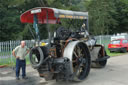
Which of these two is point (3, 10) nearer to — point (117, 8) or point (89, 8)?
point (89, 8)

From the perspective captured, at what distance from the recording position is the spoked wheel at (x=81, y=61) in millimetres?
5812

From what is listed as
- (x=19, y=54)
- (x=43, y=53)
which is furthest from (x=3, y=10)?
(x=43, y=53)

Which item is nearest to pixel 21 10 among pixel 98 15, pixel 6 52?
pixel 98 15

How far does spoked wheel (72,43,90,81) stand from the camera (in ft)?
19.1

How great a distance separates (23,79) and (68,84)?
1.87m

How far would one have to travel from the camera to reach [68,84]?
5.63 metres

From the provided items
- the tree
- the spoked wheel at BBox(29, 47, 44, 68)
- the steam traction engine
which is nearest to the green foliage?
the tree

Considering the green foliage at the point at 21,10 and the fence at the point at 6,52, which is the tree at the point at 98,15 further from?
the fence at the point at 6,52

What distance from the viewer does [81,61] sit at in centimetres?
589

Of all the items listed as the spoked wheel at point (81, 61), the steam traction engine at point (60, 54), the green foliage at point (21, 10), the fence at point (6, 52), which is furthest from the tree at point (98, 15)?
the spoked wheel at point (81, 61)

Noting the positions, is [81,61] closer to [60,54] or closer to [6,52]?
[60,54]

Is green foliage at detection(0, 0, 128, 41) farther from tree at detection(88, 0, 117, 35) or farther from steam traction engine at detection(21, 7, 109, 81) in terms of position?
steam traction engine at detection(21, 7, 109, 81)

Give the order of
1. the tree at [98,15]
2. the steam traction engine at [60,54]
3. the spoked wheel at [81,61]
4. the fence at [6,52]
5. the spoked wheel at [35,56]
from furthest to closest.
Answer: the tree at [98,15]
the fence at [6,52]
the spoked wheel at [81,61]
the spoked wheel at [35,56]
the steam traction engine at [60,54]

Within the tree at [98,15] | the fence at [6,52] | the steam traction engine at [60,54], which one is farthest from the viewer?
the tree at [98,15]
